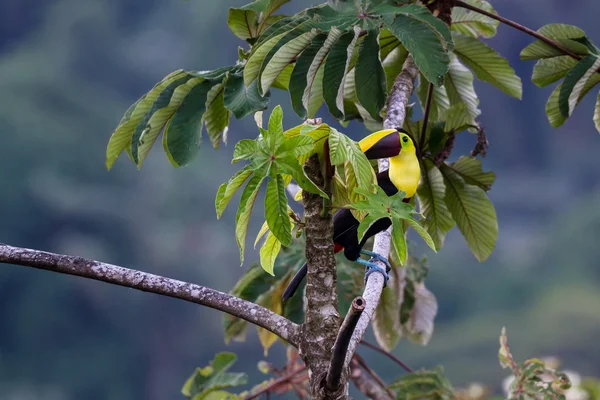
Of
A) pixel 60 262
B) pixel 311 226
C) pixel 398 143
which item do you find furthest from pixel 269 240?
pixel 398 143

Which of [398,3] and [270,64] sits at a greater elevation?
[398,3]

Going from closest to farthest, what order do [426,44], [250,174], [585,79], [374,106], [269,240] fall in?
[250,174]
[269,240]
[426,44]
[374,106]
[585,79]

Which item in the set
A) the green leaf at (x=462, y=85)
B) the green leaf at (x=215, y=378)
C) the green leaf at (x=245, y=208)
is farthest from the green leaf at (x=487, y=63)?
the green leaf at (x=245, y=208)

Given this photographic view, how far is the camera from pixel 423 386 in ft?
7.72

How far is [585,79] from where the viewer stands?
204 centimetres

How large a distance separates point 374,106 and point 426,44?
220 mm

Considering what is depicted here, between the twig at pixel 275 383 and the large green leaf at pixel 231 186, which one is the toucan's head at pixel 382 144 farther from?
the twig at pixel 275 383

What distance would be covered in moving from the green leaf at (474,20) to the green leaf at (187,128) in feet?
3.40

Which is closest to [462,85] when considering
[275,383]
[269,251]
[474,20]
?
[474,20]

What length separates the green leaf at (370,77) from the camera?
1738 mm

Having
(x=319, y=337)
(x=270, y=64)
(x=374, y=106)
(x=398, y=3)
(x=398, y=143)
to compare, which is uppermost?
(x=398, y=3)

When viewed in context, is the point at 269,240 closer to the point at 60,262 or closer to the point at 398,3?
the point at 60,262

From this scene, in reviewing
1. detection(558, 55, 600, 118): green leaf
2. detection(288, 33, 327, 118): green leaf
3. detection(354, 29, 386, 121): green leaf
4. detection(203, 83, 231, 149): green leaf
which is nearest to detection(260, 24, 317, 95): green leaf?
detection(288, 33, 327, 118): green leaf

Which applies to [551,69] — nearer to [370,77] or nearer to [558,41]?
[558,41]
